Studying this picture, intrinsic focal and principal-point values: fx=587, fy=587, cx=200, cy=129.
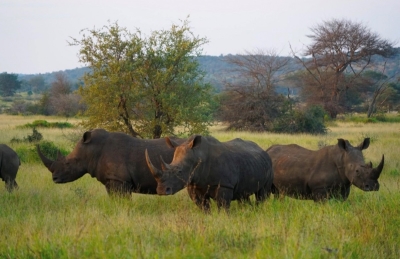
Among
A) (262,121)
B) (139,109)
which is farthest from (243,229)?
(262,121)

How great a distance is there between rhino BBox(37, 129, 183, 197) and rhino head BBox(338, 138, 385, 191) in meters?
2.76

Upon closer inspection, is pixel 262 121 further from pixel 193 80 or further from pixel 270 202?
pixel 270 202

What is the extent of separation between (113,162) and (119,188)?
0.44 m

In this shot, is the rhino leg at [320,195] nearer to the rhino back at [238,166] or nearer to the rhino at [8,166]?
the rhino back at [238,166]

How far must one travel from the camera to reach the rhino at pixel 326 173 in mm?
9117

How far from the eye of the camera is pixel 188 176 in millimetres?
7852

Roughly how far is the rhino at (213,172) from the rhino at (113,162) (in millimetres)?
1217

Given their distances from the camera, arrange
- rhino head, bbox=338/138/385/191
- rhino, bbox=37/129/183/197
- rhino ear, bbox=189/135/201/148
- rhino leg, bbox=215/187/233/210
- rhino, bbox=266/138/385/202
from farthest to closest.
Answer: rhino, bbox=37/129/183/197 → rhino, bbox=266/138/385/202 → rhino head, bbox=338/138/385/191 → rhino leg, bbox=215/187/233/210 → rhino ear, bbox=189/135/201/148

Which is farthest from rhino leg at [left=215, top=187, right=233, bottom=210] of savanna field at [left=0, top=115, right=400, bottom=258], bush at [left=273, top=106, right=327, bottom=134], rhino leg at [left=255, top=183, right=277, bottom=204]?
bush at [left=273, top=106, right=327, bottom=134]

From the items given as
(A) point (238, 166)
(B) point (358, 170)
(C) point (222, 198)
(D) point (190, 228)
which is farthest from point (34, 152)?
(D) point (190, 228)

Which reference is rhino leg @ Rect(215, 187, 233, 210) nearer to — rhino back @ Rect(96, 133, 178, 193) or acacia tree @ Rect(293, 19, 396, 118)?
rhino back @ Rect(96, 133, 178, 193)

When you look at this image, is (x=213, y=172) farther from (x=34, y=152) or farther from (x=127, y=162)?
(x=34, y=152)

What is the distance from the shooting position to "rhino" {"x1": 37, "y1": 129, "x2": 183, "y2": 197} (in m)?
9.59

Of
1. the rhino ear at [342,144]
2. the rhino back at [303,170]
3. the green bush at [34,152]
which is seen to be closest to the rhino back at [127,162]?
the rhino back at [303,170]
